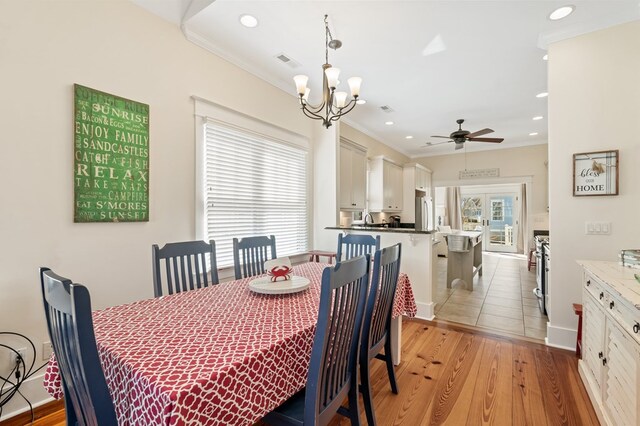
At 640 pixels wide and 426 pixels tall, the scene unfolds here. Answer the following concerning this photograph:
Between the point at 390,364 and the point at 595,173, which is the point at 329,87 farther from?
the point at 595,173

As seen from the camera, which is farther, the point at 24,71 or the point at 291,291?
the point at 24,71

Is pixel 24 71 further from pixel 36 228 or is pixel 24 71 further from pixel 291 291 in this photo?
pixel 291 291

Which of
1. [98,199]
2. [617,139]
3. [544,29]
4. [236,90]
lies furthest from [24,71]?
[617,139]

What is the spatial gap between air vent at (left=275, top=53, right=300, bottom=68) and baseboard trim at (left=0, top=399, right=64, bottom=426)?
3.35 m

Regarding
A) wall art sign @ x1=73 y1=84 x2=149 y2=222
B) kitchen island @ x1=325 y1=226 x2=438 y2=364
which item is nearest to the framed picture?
kitchen island @ x1=325 y1=226 x2=438 y2=364

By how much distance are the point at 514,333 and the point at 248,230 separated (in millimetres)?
3021

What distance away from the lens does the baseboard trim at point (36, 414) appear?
1.76 metres

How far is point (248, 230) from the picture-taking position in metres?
3.36

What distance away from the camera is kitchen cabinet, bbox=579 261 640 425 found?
4.36 ft

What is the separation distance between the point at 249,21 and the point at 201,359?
104 inches

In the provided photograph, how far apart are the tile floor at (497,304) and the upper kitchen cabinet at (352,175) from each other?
5.92ft

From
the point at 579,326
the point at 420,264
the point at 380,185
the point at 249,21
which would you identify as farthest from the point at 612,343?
the point at 380,185

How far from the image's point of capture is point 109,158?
219 cm

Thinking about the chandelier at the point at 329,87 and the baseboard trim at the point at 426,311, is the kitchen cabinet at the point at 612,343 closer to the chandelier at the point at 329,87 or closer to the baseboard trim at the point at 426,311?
the baseboard trim at the point at 426,311
